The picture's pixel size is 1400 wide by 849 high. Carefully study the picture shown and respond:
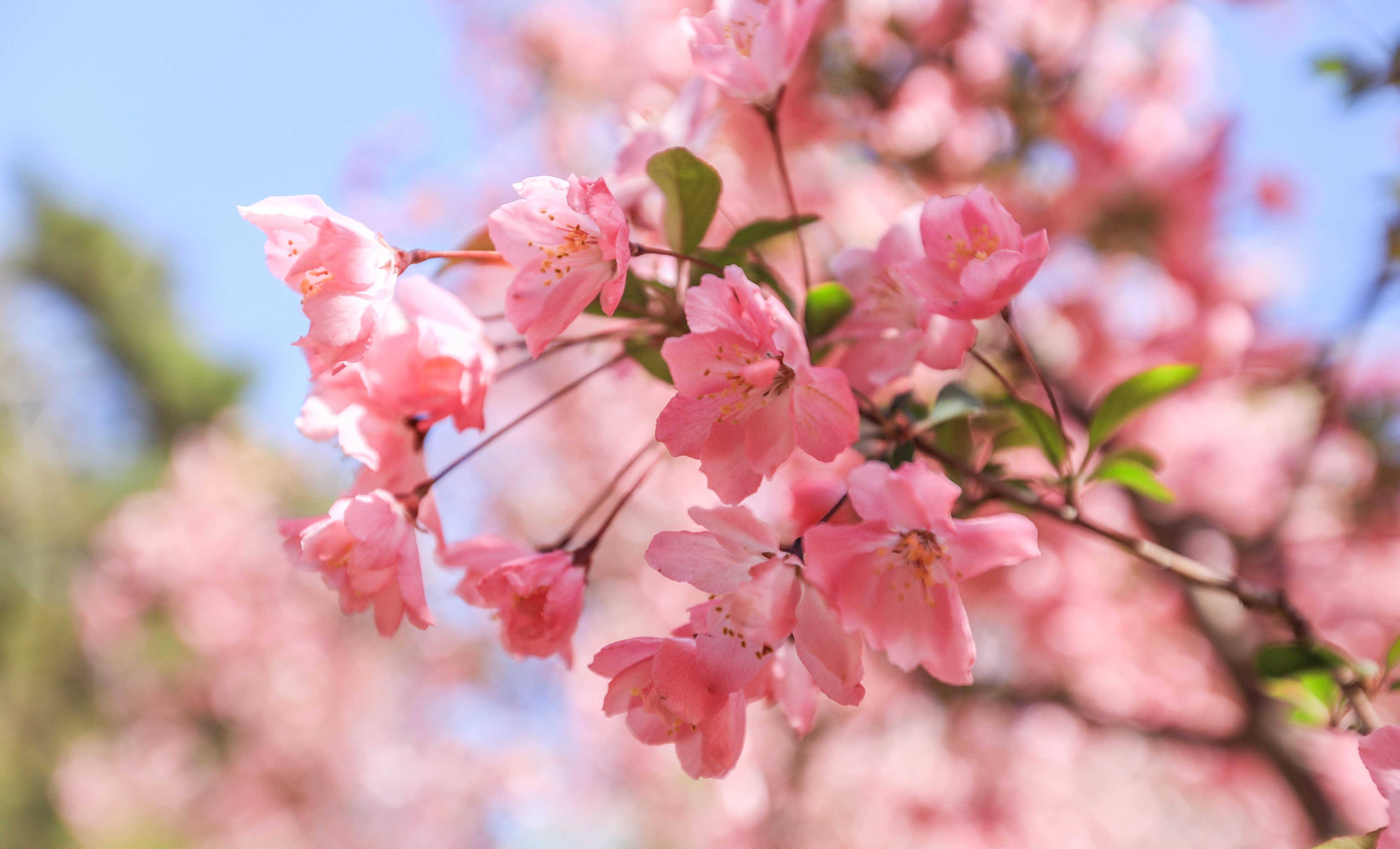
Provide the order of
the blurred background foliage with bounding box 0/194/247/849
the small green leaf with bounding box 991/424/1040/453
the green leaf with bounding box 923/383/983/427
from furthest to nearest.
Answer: the blurred background foliage with bounding box 0/194/247/849 < the small green leaf with bounding box 991/424/1040/453 < the green leaf with bounding box 923/383/983/427

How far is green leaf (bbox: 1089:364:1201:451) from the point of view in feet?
2.06

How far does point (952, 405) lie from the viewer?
566mm

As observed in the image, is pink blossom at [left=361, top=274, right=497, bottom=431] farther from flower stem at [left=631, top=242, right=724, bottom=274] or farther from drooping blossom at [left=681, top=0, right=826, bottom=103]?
drooping blossom at [left=681, top=0, right=826, bottom=103]

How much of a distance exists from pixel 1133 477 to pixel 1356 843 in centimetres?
26

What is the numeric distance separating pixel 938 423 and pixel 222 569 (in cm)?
615

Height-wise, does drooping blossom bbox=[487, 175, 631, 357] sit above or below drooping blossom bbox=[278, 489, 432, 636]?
above

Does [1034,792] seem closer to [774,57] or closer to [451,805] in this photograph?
[774,57]

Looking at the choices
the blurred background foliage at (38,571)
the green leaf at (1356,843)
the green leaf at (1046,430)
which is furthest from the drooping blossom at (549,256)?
the blurred background foliage at (38,571)

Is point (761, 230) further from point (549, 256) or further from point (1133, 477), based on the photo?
point (1133, 477)

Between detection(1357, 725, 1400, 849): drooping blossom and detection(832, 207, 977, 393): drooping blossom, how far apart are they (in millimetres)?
331

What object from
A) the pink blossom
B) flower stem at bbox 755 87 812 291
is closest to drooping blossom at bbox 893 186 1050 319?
flower stem at bbox 755 87 812 291

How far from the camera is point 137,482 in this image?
→ 12.2m

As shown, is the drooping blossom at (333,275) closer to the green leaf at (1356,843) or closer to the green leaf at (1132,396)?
the green leaf at (1132,396)

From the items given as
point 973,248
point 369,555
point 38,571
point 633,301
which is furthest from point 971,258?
point 38,571
